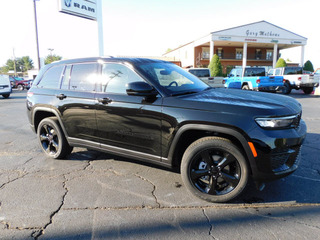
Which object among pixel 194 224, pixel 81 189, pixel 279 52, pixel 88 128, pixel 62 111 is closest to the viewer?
pixel 194 224

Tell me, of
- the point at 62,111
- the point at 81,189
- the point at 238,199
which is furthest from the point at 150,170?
the point at 62,111

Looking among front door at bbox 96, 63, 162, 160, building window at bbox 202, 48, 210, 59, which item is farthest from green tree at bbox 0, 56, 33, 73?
front door at bbox 96, 63, 162, 160

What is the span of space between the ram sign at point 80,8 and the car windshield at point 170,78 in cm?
1678

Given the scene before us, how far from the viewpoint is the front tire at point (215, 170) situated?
8.71 feet

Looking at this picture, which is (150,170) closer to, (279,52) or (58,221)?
(58,221)

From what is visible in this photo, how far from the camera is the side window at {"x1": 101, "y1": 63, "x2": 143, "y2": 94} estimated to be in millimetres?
3281

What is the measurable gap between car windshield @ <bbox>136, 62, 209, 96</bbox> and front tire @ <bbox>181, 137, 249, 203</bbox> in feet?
2.67

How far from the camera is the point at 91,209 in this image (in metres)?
2.72

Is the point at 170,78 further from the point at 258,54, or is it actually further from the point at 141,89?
the point at 258,54

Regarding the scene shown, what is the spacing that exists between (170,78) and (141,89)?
0.78 metres

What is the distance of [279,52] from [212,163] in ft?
151

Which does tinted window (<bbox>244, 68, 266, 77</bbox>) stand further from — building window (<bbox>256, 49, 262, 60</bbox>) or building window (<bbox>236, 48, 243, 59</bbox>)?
building window (<bbox>256, 49, 262, 60</bbox>)

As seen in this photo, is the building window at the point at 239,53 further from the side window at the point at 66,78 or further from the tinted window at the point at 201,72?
the side window at the point at 66,78

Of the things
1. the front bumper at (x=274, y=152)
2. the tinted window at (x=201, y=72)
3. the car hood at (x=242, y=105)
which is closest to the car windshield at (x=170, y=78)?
the car hood at (x=242, y=105)
